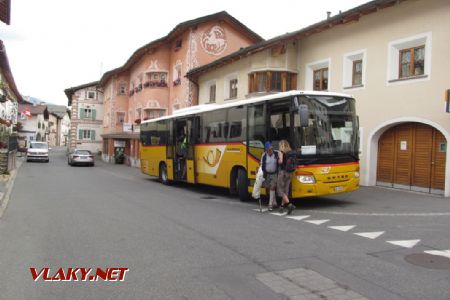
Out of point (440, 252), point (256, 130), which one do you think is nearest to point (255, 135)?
point (256, 130)

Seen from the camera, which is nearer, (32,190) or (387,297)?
(387,297)

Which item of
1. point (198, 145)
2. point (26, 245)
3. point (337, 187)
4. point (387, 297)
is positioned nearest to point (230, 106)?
point (198, 145)

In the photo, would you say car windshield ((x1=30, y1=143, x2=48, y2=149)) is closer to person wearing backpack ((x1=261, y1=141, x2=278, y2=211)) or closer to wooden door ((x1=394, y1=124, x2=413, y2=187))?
wooden door ((x1=394, y1=124, x2=413, y2=187))

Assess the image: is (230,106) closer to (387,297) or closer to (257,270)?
(257,270)

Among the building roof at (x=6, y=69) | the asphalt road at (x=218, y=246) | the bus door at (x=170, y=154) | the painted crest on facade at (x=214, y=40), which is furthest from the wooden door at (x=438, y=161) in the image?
the building roof at (x=6, y=69)

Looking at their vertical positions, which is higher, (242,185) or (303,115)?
(303,115)

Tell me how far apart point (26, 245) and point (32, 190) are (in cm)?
1018

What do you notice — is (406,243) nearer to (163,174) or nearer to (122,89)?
(163,174)

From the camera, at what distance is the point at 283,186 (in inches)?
441

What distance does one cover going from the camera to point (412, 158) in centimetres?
1550

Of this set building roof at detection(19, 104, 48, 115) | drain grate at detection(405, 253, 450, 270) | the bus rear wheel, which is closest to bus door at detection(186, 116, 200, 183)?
the bus rear wheel

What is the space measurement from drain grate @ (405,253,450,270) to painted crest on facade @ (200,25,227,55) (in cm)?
2657

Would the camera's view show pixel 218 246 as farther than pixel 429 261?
Yes

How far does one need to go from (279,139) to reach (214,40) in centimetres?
2171
